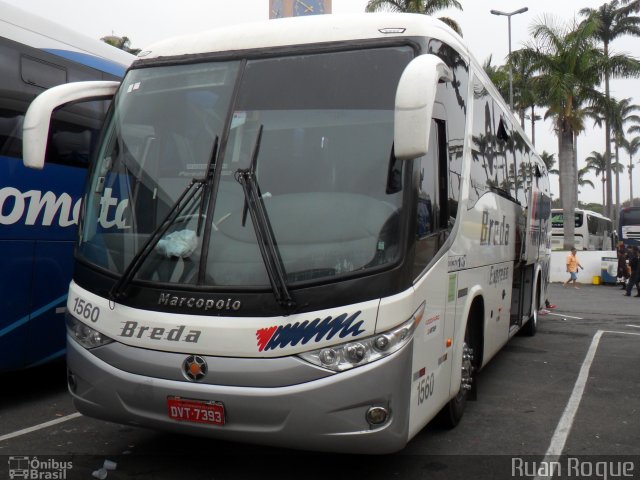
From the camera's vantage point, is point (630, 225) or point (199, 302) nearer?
point (199, 302)

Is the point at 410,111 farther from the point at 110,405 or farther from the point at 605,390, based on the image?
the point at 605,390

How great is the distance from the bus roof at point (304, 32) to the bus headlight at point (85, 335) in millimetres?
1979

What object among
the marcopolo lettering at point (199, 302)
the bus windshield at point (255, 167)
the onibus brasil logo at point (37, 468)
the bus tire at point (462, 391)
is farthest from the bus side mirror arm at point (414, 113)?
the onibus brasil logo at point (37, 468)

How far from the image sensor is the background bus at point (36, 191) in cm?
598

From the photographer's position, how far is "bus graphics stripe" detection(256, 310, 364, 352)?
388 cm

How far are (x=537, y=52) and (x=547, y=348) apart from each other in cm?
2455

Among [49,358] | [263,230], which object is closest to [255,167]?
[263,230]

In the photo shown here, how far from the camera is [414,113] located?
3750mm

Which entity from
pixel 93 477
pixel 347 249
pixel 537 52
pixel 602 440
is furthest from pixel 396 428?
pixel 537 52

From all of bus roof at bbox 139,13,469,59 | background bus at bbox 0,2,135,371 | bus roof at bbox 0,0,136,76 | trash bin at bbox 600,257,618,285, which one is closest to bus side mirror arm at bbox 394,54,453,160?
bus roof at bbox 139,13,469,59

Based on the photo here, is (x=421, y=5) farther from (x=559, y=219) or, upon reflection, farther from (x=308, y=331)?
(x=308, y=331)

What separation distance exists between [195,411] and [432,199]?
2009 millimetres

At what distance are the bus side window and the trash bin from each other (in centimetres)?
2660

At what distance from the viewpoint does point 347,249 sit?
13.2ft
